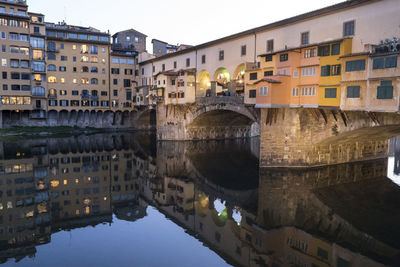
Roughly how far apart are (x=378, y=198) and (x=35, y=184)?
88.5 feet

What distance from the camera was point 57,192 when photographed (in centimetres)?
2319

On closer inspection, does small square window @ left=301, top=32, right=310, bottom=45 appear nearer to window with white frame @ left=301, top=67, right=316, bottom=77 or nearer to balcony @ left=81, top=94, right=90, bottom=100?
window with white frame @ left=301, top=67, right=316, bottom=77

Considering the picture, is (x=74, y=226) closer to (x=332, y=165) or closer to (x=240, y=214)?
(x=240, y=214)

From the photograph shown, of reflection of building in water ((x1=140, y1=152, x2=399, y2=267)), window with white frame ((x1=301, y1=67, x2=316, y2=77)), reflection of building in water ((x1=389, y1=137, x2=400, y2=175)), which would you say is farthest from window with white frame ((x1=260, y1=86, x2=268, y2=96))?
reflection of building in water ((x1=389, y1=137, x2=400, y2=175))

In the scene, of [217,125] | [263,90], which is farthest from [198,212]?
[217,125]

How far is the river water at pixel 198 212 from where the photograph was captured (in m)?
14.2

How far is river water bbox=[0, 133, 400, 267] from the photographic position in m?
14.2

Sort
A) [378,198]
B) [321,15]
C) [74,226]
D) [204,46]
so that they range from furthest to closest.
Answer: [204,46] → [321,15] → [378,198] → [74,226]

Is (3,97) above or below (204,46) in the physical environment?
below

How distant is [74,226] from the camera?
17516 mm

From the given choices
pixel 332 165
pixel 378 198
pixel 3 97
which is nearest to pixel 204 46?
pixel 332 165

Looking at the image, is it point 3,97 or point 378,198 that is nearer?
→ point 378,198

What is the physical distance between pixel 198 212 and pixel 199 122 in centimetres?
2813

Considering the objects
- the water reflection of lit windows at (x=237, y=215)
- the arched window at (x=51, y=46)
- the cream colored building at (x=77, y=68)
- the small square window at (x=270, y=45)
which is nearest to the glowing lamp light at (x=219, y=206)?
the water reflection of lit windows at (x=237, y=215)
